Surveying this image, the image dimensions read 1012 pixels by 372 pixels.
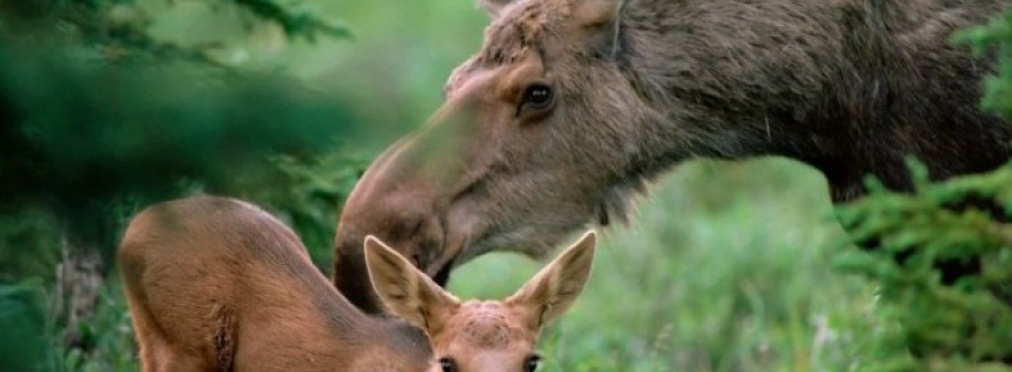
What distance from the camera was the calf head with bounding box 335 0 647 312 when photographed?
6.36 meters

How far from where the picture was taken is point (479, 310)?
6.43 m

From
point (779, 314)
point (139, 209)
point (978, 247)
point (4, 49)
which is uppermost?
point (4, 49)

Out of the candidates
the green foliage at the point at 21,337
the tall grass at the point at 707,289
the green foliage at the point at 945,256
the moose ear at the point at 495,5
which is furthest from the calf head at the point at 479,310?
the green foliage at the point at 21,337

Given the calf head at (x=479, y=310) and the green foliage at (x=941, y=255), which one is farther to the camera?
the calf head at (x=479, y=310)

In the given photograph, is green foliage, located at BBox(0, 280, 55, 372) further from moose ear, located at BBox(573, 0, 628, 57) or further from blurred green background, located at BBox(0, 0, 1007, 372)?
moose ear, located at BBox(573, 0, 628, 57)

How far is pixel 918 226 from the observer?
161 inches

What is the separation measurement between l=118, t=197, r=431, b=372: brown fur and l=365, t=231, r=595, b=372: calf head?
7.9 inches

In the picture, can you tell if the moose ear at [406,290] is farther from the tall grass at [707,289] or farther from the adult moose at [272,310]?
the tall grass at [707,289]

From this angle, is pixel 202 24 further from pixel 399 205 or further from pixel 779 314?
pixel 779 314

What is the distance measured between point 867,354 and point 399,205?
5.97 feet

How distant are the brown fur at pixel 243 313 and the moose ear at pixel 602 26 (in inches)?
47.6

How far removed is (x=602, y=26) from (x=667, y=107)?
1.18 feet

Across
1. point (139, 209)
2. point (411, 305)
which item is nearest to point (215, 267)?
point (411, 305)

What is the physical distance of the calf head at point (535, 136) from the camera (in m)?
6.36
